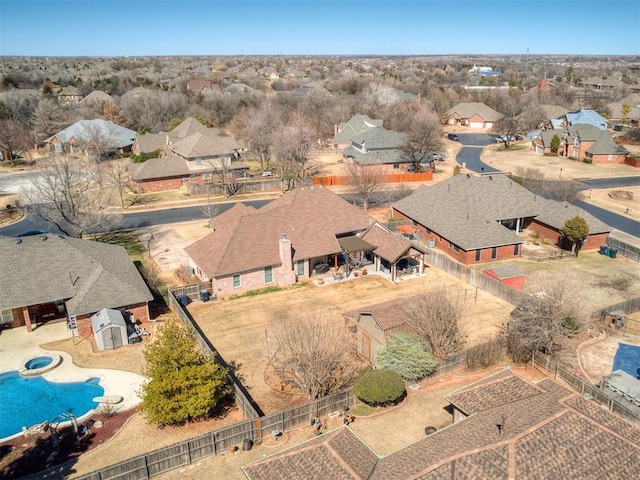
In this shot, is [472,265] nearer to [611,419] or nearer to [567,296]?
[567,296]

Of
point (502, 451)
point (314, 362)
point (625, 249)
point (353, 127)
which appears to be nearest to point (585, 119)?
point (353, 127)

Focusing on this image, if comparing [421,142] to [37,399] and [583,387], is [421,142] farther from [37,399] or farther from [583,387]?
[37,399]

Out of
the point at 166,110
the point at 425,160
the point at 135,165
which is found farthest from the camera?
the point at 166,110

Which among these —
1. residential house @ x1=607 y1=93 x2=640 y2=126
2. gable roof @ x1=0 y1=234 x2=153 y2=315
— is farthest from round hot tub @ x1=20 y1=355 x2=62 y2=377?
residential house @ x1=607 y1=93 x2=640 y2=126

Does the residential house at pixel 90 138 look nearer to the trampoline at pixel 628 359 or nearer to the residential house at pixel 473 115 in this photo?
the trampoline at pixel 628 359

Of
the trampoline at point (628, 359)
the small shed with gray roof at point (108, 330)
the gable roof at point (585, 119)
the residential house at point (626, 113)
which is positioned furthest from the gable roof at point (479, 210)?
the residential house at point (626, 113)

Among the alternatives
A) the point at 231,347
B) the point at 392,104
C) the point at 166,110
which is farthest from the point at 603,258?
the point at 166,110
